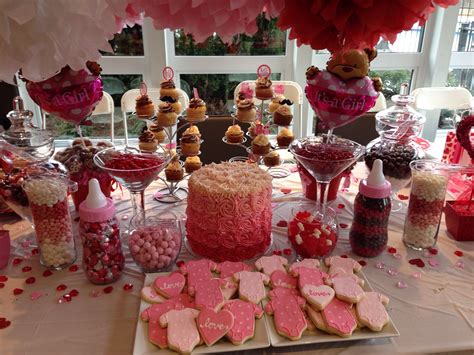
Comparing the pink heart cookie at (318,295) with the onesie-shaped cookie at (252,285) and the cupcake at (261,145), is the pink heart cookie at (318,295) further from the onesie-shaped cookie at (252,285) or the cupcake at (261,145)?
the cupcake at (261,145)

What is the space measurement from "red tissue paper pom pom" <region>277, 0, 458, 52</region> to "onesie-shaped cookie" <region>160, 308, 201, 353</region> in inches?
21.2

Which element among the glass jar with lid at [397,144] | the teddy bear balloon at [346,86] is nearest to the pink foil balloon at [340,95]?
the teddy bear balloon at [346,86]

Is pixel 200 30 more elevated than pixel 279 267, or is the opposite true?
pixel 200 30

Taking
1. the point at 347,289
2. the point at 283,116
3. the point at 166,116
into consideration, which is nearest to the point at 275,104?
the point at 283,116

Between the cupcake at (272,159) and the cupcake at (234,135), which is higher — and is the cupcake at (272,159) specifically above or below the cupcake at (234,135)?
below

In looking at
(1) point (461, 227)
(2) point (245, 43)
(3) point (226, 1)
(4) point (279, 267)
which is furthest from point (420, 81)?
(3) point (226, 1)

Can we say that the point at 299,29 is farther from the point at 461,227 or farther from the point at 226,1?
the point at 461,227

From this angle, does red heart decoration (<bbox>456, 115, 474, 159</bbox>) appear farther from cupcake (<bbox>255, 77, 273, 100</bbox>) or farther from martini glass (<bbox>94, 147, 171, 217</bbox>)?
martini glass (<bbox>94, 147, 171, 217</bbox>)

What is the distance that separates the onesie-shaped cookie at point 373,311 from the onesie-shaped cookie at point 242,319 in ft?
0.64

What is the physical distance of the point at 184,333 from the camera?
760 millimetres

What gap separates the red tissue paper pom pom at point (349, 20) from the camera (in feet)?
2.06

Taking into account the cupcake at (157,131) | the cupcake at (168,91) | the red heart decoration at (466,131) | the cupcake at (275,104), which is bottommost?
the cupcake at (157,131)

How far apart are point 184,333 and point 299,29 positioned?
56cm

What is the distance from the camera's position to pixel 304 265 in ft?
3.12
